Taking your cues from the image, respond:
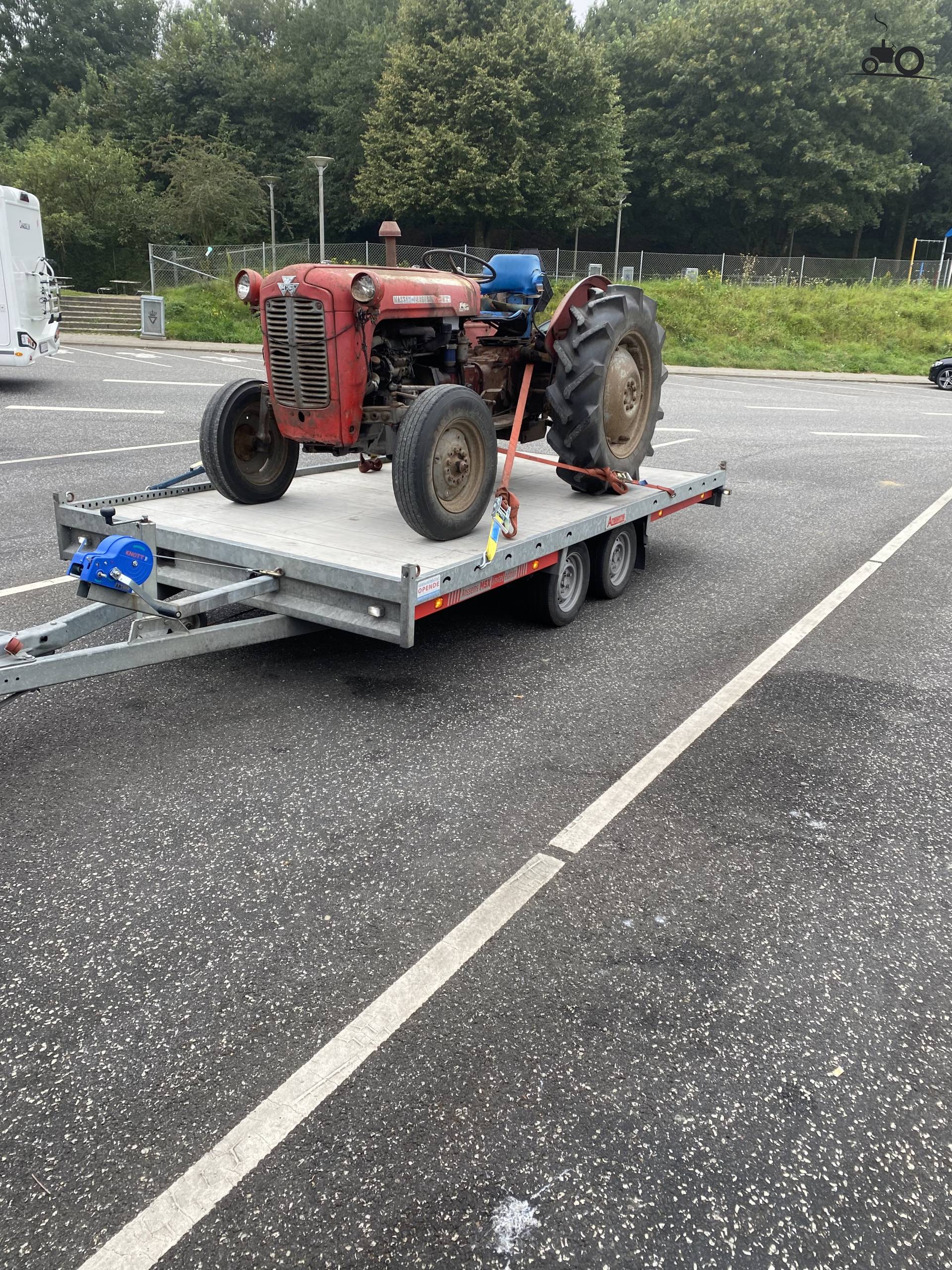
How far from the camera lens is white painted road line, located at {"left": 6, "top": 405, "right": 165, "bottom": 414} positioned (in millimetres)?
13281

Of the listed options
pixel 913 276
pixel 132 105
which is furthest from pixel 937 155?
pixel 132 105

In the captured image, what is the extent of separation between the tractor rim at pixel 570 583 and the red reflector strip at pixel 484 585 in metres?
0.28

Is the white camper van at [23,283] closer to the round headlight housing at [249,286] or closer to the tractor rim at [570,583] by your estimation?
the round headlight housing at [249,286]

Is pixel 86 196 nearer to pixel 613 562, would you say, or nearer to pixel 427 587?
pixel 613 562

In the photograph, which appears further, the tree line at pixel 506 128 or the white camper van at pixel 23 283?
the tree line at pixel 506 128

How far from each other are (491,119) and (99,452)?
31.2 m

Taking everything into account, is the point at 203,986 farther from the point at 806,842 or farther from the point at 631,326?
the point at 631,326

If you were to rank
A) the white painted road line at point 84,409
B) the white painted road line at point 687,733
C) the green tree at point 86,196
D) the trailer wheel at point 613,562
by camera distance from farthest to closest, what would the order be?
the green tree at point 86,196 < the white painted road line at point 84,409 < the trailer wheel at point 613,562 < the white painted road line at point 687,733

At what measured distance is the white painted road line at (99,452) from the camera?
9875 millimetres

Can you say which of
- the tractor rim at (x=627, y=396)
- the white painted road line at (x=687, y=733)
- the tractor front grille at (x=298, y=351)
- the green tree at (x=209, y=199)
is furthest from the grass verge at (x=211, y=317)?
the white painted road line at (x=687, y=733)

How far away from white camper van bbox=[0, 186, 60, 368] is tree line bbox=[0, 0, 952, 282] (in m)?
20.0

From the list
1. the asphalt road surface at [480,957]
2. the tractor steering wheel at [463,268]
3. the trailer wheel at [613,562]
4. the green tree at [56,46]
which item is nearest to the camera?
the asphalt road surface at [480,957]

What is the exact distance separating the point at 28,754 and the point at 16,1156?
2.08 m

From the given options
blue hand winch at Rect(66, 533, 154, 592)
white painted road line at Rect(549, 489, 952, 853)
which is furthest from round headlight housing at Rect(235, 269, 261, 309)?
white painted road line at Rect(549, 489, 952, 853)
